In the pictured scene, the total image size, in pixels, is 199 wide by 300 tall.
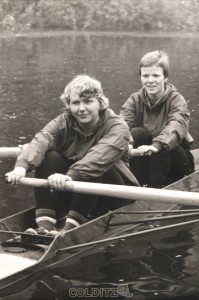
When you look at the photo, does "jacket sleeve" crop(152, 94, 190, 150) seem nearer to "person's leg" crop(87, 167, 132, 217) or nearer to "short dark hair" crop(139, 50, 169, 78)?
"short dark hair" crop(139, 50, 169, 78)

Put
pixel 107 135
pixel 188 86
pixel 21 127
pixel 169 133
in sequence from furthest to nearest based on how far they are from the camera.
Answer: pixel 188 86, pixel 21 127, pixel 169 133, pixel 107 135

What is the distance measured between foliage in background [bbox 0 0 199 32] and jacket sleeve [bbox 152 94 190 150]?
4120 centimetres

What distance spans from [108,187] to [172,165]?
74.2 inches

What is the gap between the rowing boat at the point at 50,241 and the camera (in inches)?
176

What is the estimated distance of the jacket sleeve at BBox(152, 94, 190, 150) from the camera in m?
6.02

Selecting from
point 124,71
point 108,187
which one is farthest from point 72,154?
point 124,71

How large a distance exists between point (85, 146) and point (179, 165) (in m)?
1.52

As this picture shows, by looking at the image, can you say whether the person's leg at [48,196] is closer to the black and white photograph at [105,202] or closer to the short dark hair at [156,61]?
Result: the black and white photograph at [105,202]

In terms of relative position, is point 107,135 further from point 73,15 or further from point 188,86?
point 73,15

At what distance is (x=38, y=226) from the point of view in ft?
16.3

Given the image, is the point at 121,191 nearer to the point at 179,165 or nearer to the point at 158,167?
the point at 158,167

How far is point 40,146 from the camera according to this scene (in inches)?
200

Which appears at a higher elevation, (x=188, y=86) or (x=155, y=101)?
(x=188, y=86)

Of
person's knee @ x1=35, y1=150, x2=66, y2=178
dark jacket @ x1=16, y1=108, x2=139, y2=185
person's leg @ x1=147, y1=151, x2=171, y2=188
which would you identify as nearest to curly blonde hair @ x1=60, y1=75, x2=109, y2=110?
dark jacket @ x1=16, y1=108, x2=139, y2=185
